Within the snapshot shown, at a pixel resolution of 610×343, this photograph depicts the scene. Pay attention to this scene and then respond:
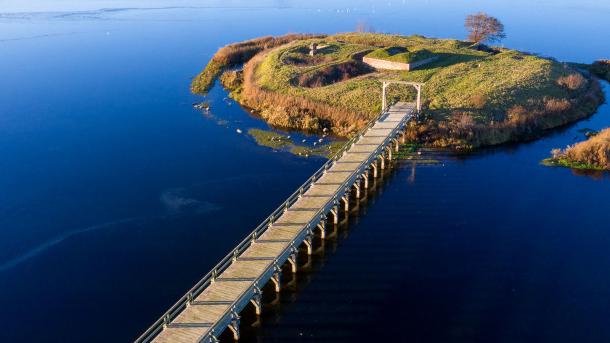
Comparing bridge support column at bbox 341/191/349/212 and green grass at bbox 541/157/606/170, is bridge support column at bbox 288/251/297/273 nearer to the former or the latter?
bridge support column at bbox 341/191/349/212

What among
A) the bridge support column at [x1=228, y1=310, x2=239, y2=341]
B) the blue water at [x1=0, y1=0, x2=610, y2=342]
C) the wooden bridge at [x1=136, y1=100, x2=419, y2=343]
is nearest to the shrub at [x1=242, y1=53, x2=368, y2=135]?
the blue water at [x1=0, y1=0, x2=610, y2=342]

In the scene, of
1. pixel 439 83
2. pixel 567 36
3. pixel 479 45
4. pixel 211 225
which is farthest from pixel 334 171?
pixel 567 36

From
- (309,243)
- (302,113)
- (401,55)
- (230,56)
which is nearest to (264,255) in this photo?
(309,243)

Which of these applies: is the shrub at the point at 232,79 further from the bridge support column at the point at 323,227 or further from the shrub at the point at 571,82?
the shrub at the point at 571,82

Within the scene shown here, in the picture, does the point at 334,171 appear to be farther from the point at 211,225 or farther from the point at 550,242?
the point at 550,242

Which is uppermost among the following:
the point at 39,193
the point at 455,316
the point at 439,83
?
the point at 439,83

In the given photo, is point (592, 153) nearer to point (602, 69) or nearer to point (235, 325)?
point (235, 325)

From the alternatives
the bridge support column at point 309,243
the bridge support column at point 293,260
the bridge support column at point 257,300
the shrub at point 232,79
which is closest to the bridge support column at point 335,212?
the bridge support column at point 309,243
